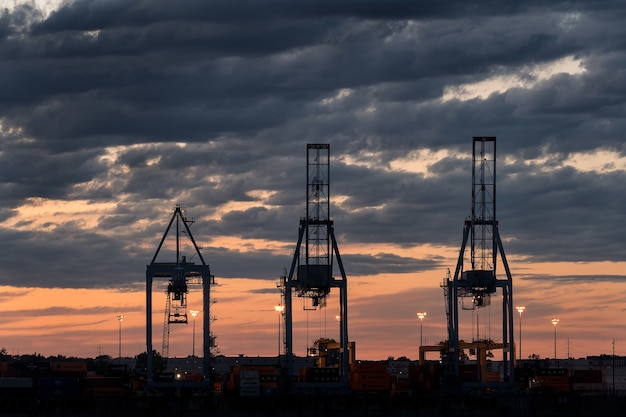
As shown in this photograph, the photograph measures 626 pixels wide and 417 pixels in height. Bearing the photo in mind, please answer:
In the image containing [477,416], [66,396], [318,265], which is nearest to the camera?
[477,416]

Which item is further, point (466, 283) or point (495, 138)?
point (495, 138)

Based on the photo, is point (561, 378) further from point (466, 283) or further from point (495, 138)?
point (495, 138)

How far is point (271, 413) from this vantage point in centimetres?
12394

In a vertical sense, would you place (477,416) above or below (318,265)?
below

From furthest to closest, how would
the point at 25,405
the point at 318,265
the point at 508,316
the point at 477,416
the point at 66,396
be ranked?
the point at 508,316
the point at 318,265
the point at 66,396
the point at 25,405
the point at 477,416

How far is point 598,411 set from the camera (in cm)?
12238

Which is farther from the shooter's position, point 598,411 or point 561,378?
point 561,378

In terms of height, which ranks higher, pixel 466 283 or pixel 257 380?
pixel 466 283

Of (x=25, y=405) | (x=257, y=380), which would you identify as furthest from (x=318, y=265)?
(x=25, y=405)

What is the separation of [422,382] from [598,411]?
3913cm

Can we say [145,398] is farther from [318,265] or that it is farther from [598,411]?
[598,411]

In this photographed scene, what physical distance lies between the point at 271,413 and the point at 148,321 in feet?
119

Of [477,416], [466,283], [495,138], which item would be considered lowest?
[477,416]

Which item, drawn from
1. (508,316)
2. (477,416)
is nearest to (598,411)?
(477,416)
